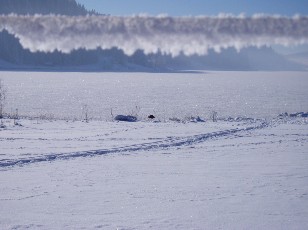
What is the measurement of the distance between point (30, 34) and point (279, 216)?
773cm

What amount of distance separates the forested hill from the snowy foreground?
110889 mm

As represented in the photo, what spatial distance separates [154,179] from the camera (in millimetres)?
15180

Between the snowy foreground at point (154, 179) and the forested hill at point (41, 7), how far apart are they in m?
111

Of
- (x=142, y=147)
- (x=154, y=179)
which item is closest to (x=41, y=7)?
(x=142, y=147)

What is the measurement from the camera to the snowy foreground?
11.2m

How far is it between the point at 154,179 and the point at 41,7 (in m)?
158

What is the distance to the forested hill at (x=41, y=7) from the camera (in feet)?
462

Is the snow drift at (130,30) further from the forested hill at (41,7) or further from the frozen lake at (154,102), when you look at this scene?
the forested hill at (41,7)

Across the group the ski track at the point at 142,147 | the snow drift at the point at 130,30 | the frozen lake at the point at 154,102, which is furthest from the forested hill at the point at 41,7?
the snow drift at the point at 130,30

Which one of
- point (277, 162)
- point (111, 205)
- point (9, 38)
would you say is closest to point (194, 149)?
point (277, 162)

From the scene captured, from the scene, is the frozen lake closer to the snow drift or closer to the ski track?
the ski track

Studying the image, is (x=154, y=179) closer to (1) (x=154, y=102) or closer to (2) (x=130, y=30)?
(2) (x=130, y=30)

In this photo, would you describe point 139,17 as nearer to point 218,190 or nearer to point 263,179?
point 218,190

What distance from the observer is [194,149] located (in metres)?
21.5
